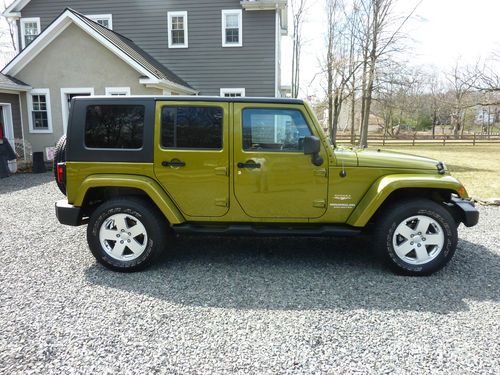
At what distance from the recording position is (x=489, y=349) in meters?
2.80

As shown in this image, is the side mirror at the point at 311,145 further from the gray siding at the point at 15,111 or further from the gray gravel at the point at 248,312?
the gray siding at the point at 15,111

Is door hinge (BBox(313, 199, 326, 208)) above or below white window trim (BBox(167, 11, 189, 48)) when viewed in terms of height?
below

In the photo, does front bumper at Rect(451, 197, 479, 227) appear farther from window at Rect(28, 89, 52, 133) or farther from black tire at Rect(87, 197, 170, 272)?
window at Rect(28, 89, 52, 133)

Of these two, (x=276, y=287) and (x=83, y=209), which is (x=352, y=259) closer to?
(x=276, y=287)

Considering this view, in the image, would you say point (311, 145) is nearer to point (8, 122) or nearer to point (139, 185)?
point (139, 185)

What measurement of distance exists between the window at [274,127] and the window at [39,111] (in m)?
12.8

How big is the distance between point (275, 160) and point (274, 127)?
37 centimetres

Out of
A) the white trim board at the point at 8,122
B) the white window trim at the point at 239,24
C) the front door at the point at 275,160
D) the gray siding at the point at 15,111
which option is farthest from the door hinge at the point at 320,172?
the gray siding at the point at 15,111

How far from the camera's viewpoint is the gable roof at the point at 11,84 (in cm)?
1268

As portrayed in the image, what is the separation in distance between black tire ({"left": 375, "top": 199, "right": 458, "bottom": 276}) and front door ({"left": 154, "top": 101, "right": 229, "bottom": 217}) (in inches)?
69.4

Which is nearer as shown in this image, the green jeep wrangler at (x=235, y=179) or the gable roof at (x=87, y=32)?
the green jeep wrangler at (x=235, y=179)

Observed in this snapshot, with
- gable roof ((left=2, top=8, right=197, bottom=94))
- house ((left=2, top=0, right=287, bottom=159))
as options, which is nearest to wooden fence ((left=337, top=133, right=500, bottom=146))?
house ((left=2, top=0, right=287, bottom=159))

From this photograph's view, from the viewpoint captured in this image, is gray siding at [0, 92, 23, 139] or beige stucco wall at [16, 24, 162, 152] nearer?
beige stucco wall at [16, 24, 162, 152]

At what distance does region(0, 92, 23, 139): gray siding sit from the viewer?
44.7ft
